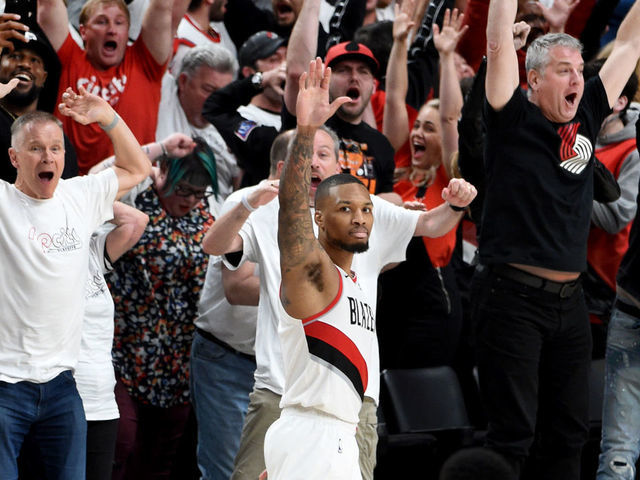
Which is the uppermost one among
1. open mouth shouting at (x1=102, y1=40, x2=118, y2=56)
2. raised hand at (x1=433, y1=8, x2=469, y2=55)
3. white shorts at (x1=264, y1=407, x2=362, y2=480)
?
raised hand at (x1=433, y1=8, x2=469, y2=55)

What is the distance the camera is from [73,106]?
175 inches

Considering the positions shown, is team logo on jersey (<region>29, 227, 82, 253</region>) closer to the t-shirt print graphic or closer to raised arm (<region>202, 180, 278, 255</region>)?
raised arm (<region>202, 180, 278, 255</region>)

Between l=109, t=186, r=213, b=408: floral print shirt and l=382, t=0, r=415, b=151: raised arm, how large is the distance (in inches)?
55.5

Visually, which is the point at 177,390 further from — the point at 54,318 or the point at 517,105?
the point at 517,105

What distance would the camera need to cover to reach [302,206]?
333cm

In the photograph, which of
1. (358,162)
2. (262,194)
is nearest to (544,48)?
(358,162)

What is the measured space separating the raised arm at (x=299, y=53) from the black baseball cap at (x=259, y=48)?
38.8 inches

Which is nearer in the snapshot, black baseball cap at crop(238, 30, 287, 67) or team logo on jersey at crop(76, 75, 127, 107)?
team logo on jersey at crop(76, 75, 127, 107)

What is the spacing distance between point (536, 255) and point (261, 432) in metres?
1.43

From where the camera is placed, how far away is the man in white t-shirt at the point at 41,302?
4000mm

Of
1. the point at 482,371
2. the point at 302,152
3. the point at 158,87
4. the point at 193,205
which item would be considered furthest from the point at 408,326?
the point at 302,152

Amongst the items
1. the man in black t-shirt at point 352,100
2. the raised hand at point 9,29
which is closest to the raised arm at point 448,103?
the man in black t-shirt at point 352,100

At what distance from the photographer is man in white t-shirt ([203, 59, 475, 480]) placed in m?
4.10

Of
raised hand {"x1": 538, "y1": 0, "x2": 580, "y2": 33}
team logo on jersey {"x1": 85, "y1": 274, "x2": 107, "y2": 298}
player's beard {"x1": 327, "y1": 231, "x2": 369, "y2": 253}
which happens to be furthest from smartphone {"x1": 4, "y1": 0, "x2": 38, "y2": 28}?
raised hand {"x1": 538, "y1": 0, "x2": 580, "y2": 33}
